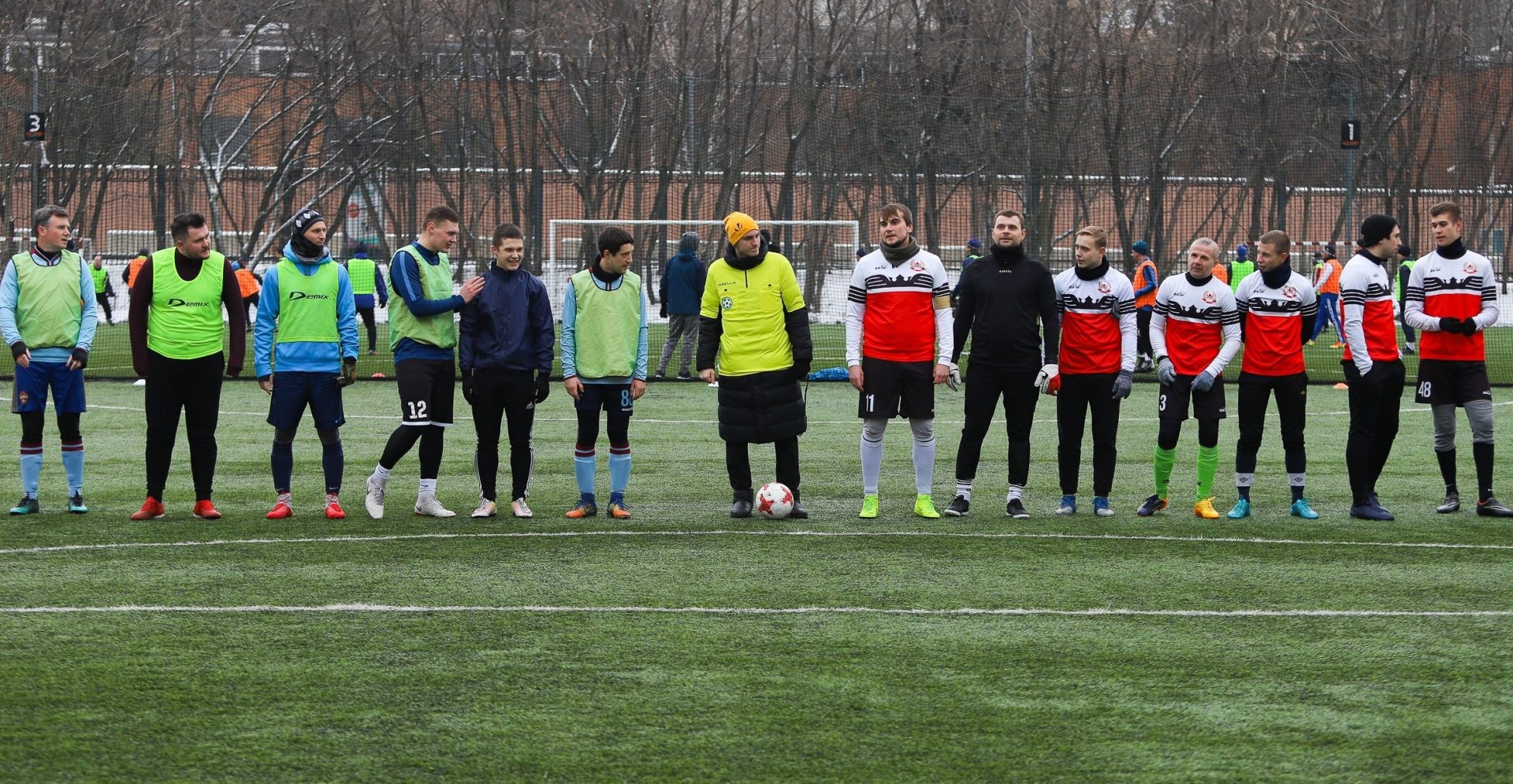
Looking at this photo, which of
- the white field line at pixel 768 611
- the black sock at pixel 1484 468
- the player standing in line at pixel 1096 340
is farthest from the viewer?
the black sock at pixel 1484 468

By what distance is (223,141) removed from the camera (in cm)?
2384

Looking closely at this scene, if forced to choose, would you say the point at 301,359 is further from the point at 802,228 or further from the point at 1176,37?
the point at 1176,37

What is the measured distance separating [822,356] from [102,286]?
12.8 m

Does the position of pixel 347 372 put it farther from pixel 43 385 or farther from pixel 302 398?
pixel 43 385

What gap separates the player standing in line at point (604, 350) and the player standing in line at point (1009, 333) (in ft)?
6.10

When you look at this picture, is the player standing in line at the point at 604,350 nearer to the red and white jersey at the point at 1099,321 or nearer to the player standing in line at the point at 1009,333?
the player standing in line at the point at 1009,333

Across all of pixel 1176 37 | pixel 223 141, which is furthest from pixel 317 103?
pixel 1176 37

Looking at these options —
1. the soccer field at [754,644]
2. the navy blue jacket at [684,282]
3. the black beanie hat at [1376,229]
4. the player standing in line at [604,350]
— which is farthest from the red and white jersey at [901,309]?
the navy blue jacket at [684,282]

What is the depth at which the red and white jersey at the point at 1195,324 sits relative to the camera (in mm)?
9508

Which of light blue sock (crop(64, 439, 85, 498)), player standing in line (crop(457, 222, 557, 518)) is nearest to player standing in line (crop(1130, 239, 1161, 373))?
player standing in line (crop(457, 222, 557, 518))

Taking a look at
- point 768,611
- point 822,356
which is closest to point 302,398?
point 768,611

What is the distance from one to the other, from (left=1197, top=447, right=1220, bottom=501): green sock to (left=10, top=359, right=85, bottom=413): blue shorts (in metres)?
6.57

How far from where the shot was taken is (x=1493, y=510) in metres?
9.62

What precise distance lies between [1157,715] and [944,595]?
6.48 ft
